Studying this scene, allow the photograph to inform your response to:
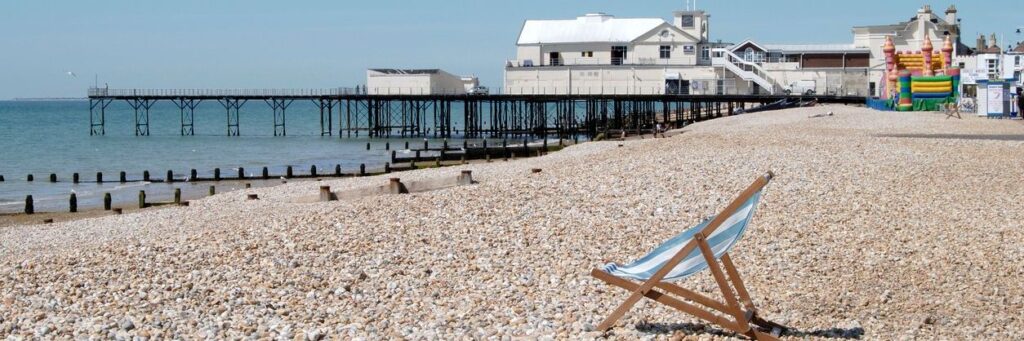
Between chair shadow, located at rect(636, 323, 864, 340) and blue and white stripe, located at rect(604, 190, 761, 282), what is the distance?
0.36m

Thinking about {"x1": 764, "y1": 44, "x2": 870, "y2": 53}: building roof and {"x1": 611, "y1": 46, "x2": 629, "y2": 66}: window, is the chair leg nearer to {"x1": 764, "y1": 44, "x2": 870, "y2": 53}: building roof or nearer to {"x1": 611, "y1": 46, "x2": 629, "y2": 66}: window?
{"x1": 611, "y1": 46, "x2": 629, "y2": 66}: window

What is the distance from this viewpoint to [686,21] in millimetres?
62375

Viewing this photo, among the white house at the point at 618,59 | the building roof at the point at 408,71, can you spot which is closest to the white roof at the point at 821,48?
the white house at the point at 618,59

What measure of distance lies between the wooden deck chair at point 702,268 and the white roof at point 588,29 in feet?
175

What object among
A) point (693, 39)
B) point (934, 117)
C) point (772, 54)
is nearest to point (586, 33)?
point (693, 39)

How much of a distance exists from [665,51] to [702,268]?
2114 inches

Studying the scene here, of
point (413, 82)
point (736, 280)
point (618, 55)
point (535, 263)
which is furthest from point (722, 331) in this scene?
point (618, 55)

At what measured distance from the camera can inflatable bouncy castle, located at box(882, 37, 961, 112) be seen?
4206 cm

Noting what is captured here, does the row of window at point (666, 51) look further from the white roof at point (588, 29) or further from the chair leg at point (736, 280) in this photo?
the chair leg at point (736, 280)

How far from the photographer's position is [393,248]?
1127 centimetres

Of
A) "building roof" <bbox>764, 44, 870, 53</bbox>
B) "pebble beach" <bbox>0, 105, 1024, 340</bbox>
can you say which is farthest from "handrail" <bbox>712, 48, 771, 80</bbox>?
"pebble beach" <bbox>0, 105, 1024, 340</bbox>

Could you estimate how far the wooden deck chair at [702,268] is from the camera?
25.4 feet

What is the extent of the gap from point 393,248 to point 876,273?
13.6 ft

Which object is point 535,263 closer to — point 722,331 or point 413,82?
point 722,331
